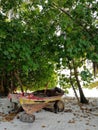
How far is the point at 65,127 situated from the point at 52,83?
668 cm

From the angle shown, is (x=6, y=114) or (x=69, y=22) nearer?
(x=69, y=22)

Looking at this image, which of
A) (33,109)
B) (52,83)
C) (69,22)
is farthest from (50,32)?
(52,83)

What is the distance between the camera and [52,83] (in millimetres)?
15016

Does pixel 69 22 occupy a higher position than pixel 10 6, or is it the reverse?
pixel 10 6

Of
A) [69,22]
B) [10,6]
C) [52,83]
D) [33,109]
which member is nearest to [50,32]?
[69,22]

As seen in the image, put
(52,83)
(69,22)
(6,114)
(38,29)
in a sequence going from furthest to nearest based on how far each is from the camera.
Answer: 1. (52,83)
2. (6,114)
3. (38,29)
4. (69,22)

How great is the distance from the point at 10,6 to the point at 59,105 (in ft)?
12.5

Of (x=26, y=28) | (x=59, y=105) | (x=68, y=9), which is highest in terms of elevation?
(x=68, y=9)

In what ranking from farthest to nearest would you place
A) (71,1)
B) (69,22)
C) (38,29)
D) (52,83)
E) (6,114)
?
(52,83) < (6,114) < (71,1) < (38,29) < (69,22)

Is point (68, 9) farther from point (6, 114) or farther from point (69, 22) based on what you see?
point (6, 114)

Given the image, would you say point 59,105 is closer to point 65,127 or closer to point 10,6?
point 65,127

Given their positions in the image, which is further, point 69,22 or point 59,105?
point 59,105

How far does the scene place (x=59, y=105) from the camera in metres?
10.2

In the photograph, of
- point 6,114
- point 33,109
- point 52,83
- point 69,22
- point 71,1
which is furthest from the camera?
point 52,83
